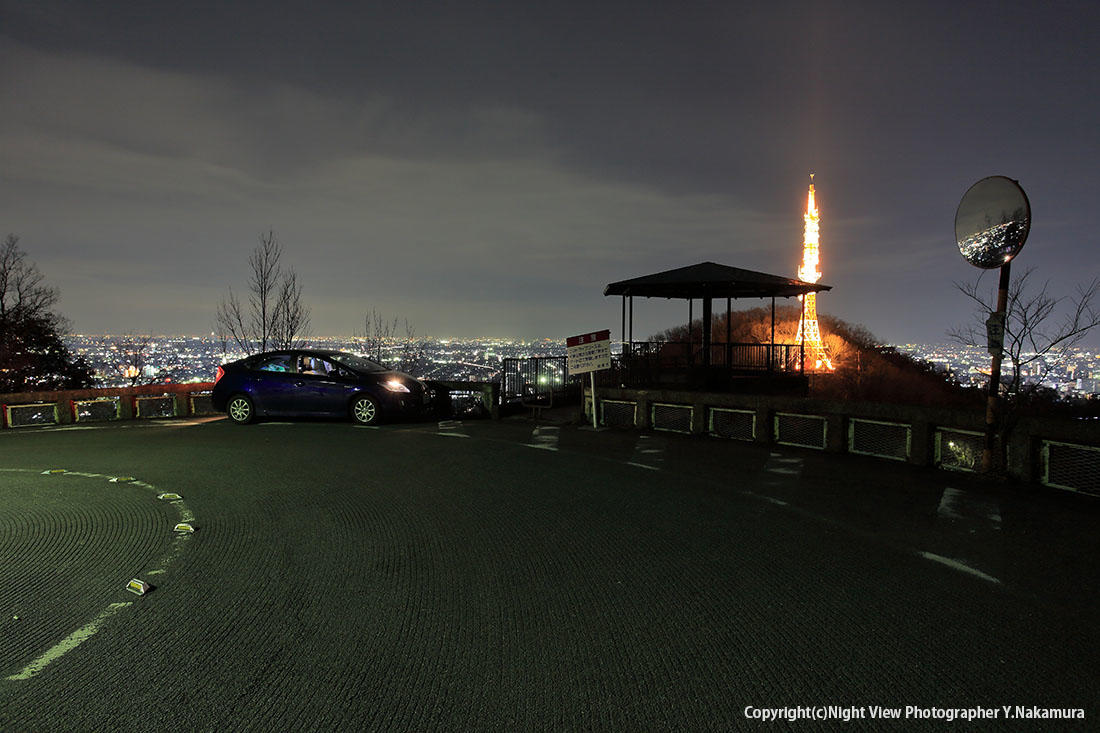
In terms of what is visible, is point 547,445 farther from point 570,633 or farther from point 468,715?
point 468,715

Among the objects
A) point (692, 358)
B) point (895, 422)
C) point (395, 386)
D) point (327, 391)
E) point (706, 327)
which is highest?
point (706, 327)

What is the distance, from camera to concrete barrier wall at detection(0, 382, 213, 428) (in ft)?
50.2

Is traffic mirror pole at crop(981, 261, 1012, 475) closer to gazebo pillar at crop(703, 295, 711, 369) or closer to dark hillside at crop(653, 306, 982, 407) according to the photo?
gazebo pillar at crop(703, 295, 711, 369)

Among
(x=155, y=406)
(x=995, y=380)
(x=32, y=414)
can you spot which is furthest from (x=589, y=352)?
(x=32, y=414)

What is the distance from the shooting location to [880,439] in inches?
376

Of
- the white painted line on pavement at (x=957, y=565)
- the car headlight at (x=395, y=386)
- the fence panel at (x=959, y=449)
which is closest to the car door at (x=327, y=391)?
the car headlight at (x=395, y=386)

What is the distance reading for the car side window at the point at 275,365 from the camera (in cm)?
1370

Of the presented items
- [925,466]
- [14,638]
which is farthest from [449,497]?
[925,466]

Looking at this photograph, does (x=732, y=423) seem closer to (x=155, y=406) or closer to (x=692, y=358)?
(x=692, y=358)

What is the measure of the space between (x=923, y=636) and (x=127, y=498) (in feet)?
24.8

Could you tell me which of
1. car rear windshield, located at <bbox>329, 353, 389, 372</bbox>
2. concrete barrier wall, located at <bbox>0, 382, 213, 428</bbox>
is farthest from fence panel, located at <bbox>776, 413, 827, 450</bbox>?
concrete barrier wall, located at <bbox>0, 382, 213, 428</bbox>

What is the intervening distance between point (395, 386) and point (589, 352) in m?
4.23

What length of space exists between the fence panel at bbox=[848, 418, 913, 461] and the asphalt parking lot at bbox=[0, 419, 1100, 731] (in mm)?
1089

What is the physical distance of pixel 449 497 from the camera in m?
6.99
